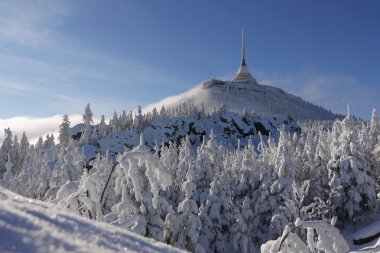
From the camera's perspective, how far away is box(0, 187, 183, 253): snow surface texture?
Result: 3.67 meters

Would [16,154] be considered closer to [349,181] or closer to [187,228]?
[349,181]

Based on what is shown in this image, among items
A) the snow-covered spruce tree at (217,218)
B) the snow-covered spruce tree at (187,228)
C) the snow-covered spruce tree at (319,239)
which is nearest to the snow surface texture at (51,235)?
the snow-covered spruce tree at (319,239)

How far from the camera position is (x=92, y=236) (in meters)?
4.47

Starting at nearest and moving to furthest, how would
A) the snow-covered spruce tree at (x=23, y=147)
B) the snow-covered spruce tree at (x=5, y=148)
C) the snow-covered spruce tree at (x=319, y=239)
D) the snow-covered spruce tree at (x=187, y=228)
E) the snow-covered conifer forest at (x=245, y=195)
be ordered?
the snow-covered spruce tree at (x=319, y=239) < the snow-covered conifer forest at (x=245, y=195) < the snow-covered spruce tree at (x=187, y=228) < the snow-covered spruce tree at (x=5, y=148) < the snow-covered spruce tree at (x=23, y=147)

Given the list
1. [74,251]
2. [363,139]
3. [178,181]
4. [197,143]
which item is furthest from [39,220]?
[197,143]

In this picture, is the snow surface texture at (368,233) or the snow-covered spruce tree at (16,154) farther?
the snow-covered spruce tree at (16,154)

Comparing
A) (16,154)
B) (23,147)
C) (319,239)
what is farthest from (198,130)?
(319,239)

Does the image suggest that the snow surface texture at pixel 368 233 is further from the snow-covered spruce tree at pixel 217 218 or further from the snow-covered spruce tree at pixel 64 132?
the snow-covered spruce tree at pixel 64 132

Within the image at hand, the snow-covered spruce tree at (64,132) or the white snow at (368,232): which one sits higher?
the snow-covered spruce tree at (64,132)

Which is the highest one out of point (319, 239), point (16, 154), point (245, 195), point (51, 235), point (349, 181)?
point (16, 154)

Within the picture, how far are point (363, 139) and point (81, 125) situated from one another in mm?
130779

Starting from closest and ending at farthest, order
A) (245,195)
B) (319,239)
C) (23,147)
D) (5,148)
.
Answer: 1. (319,239)
2. (245,195)
3. (5,148)
4. (23,147)

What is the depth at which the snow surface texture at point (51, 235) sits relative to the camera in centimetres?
367

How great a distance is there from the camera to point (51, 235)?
13.1ft
